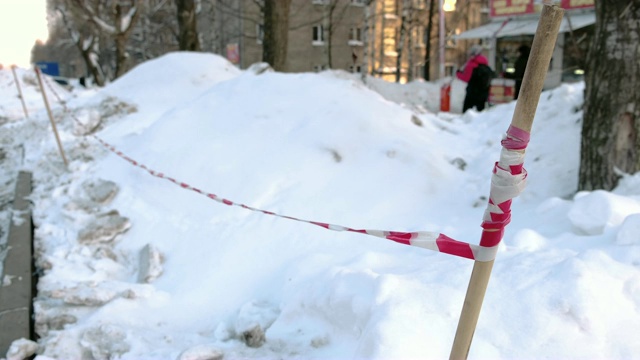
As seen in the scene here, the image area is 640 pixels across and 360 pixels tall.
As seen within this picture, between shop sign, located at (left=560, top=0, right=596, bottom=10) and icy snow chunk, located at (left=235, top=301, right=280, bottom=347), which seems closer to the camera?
icy snow chunk, located at (left=235, top=301, right=280, bottom=347)

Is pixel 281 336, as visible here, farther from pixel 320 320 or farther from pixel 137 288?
pixel 137 288

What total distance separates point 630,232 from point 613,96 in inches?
64.3

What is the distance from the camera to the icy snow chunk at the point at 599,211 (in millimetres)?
3303

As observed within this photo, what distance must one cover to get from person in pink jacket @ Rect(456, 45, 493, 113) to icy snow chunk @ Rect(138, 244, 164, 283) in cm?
825

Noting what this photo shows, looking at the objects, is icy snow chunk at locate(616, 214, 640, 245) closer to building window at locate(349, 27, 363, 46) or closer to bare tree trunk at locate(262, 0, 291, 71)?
bare tree trunk at locate(262, 0, 291, 71)

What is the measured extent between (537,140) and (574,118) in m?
0.54

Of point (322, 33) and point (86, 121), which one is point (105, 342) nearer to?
point (86, 121)

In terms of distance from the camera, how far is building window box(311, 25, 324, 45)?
105ft

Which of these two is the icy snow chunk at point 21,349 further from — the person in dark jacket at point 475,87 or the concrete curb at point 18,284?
the person in dark jacket at point 475,87

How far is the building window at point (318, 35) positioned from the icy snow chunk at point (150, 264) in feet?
95.9

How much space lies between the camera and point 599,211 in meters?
3.41

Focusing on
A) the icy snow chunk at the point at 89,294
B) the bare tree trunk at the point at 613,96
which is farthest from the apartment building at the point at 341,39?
the icy snow chunk at the point at 89,294

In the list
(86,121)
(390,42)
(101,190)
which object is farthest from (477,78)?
(390,42)

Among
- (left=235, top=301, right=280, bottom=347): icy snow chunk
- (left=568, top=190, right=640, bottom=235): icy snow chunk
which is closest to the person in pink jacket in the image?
(left=568, top=190, right=640, bottom=235): icy snow chunk
